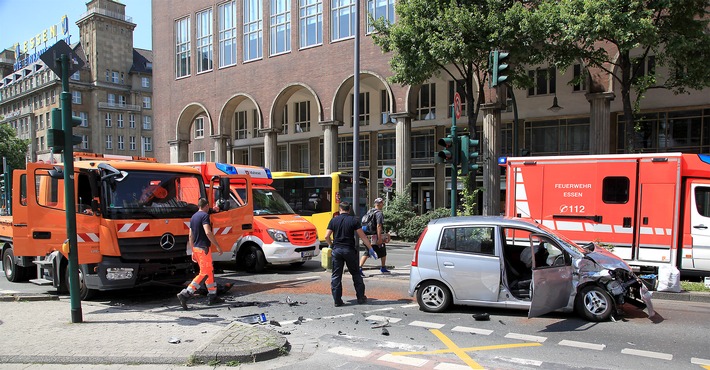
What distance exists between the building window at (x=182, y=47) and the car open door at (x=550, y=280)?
3682 centimetres

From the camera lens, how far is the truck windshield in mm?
8219

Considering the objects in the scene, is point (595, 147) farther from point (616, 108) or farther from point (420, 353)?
point (420, 353)

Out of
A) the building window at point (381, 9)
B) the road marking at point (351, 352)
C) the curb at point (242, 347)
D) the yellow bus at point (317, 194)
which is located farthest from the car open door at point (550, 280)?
the building window at point (381, 9)

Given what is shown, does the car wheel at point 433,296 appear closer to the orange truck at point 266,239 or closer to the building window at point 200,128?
the orange truck at point 266,239

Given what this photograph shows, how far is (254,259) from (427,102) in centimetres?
2149

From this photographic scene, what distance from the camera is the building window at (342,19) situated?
96.7 ft

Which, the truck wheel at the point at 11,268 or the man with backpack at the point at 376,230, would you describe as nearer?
the truck wheel at the point at 11,268

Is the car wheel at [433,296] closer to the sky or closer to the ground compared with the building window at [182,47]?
closer to the ground

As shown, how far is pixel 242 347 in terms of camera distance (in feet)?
17.8

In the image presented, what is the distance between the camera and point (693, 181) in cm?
1030

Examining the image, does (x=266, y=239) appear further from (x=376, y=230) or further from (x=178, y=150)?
(x=178, y=150)

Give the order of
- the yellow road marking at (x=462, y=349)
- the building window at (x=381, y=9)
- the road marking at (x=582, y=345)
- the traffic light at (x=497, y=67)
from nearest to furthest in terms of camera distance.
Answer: the yellow road marking at (x=462, y=349), the road marking at (x=582, y=345), the traffic light at (x=497, y=67), the building window at (x=381, y=9)

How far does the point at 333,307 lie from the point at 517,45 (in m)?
14.1

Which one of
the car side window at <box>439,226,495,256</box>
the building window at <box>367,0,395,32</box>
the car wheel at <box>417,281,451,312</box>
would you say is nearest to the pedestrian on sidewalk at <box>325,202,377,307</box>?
the car wheel at <box>417,281,451,312</box>
